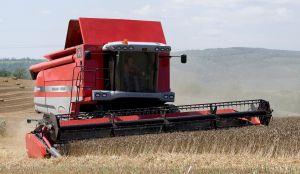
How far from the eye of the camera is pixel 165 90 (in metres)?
12.8

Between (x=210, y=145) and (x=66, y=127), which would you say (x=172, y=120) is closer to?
(x=210, y=145)

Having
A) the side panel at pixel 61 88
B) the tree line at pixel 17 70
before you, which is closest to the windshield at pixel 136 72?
the side panel at pixel 61 88

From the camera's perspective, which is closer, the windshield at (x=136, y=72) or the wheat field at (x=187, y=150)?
the wheat field at (x=187, y=150)

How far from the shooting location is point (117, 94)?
38.8 feet

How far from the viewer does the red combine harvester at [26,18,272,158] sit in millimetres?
10430

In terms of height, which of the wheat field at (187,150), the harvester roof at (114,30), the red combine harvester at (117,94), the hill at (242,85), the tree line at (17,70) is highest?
the harvester roof at (114,30)

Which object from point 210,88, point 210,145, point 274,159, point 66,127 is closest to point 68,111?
point 66,127

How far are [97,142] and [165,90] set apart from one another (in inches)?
130

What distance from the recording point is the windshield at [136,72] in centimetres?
1205

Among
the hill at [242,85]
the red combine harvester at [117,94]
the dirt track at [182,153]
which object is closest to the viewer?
the dirt track at [182,153]

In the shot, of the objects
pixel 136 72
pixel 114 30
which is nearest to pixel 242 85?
pixel 114 30

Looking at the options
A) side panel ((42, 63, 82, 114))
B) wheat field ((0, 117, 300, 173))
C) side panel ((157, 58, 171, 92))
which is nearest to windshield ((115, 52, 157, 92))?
side panel ((157, 58, 171, 92))

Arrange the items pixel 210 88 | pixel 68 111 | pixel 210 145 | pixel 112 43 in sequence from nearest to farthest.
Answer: pixel 210 145 < pixel 112 43 < pixel 68 111 < pixel 210 88

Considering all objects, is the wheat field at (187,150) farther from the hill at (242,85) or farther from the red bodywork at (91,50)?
the hill at (242,85)
